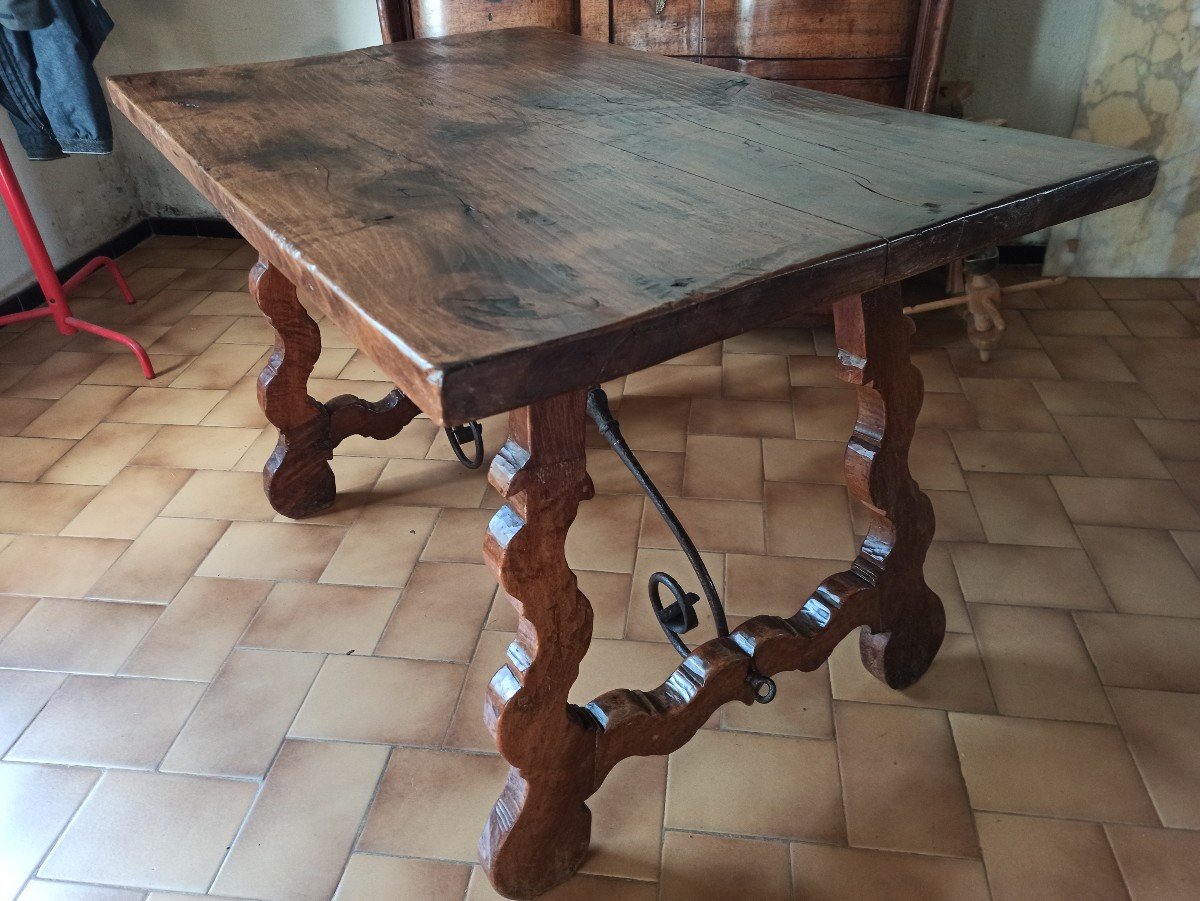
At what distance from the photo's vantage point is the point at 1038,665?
1.72 metres

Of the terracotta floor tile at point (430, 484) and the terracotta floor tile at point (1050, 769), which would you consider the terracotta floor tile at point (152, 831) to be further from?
the terracotta floor tile at point (1050, 769)

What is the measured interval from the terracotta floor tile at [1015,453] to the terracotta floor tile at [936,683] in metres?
0.61

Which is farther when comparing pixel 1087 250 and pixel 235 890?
pixel 1087 250

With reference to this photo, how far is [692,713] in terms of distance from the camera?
1366mm

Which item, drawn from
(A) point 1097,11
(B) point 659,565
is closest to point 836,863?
(B) point 659,565

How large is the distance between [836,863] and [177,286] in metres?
3.11

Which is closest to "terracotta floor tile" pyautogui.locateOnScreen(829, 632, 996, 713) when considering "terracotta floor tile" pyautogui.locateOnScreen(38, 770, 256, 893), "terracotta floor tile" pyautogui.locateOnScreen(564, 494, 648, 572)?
"terracotta floor tile" pyautogui.locateOnScreen(564, 494, 648, 572)

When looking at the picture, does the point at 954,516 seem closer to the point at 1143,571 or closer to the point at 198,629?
the point at 1143,571

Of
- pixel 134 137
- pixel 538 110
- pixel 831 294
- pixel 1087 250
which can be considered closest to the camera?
pixel 831 294

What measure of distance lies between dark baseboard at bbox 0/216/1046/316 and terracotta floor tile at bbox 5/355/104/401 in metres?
0.32

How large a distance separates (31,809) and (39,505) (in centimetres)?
98

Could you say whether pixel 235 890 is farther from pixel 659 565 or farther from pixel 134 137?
pixel 134 137

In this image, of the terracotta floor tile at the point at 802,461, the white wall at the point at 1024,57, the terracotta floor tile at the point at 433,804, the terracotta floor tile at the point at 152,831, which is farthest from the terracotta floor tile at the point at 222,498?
the white wall at the point at 1024,57

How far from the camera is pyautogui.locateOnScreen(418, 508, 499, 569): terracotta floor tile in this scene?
204cm
